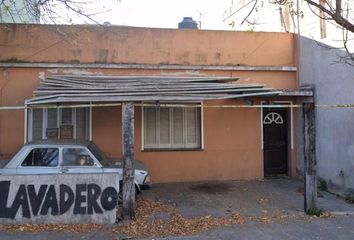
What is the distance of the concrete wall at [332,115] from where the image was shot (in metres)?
11.3

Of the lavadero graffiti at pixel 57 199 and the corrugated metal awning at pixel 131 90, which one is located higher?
the corrugated metal awning at pixel 131 90

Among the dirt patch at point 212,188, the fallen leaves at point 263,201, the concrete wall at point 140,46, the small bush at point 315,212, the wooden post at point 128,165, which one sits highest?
the concrete wall at point 140,46

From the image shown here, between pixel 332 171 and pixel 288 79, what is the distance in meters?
3.40

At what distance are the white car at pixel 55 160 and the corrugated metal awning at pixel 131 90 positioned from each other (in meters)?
1.00

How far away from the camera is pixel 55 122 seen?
12844 mm

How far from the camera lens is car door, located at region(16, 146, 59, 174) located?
31.4ft

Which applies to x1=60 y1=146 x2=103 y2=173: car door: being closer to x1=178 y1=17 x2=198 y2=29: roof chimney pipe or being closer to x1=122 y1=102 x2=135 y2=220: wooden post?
x1=122 y1=102 x2=135 y2=220: wooden post

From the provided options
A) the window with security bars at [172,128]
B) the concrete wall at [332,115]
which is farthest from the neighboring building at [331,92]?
the window with security bars at [172,128]

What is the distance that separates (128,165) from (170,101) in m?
3.35

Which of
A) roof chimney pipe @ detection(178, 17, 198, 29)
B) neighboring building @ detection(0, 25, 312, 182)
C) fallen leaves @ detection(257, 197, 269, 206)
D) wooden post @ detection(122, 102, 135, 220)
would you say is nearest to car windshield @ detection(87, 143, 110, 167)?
wooden post @ detection(122, 102, 135, 220)

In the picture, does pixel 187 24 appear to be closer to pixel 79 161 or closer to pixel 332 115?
pixel 332 115

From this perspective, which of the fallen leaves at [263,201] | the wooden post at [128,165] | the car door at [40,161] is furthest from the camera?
the fallen leaves at [263,201]

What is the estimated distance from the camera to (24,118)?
41.2 feet

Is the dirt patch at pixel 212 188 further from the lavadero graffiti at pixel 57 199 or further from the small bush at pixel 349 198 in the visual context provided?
the lavadero graffiti at pixel 57 199
